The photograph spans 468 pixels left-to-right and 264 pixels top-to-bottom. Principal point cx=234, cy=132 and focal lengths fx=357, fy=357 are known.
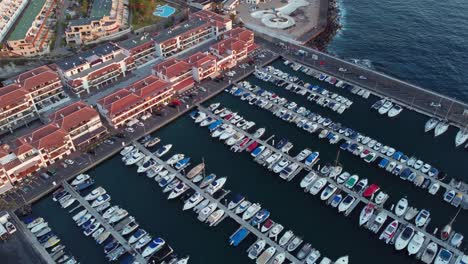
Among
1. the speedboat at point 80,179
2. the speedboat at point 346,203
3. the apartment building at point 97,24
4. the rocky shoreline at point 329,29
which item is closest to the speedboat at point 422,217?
the speedboat at point 346,203

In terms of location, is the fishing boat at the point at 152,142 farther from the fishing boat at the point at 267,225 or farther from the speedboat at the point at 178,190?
the fishing boat at the point at 267,225

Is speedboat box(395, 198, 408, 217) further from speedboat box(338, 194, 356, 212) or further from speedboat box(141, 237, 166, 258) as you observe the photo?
speedboat box(141, 237, 166, 258)

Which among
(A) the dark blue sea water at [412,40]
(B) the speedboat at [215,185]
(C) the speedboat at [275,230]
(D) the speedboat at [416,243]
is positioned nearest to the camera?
(D) the speedboat at [416,243]

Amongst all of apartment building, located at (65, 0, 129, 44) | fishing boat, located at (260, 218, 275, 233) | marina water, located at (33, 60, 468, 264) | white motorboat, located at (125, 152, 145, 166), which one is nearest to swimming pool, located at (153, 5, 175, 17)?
apartment building, located at (65, 0, 129, 44)

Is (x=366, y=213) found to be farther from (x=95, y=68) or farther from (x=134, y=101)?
(x=95, y=68)

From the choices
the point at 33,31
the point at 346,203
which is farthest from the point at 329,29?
the point at 33,31

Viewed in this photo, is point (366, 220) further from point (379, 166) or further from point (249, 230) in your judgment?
point (249, 230)

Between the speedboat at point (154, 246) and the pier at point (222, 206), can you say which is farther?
the pier at point (222, 206)

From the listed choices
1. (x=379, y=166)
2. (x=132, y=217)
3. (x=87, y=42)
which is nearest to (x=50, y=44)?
(x=87, y=42)
